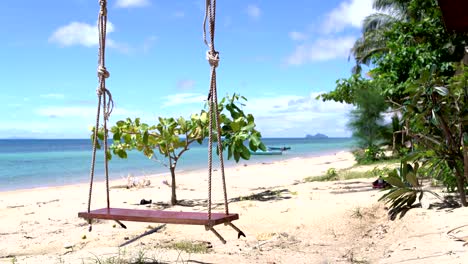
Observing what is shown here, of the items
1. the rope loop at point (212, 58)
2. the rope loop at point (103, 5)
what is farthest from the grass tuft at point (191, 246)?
the rope loop at point (103, 5)

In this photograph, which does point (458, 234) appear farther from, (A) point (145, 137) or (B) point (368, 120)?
(B) point (368, 120)

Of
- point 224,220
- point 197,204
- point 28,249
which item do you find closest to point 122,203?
point 197,204

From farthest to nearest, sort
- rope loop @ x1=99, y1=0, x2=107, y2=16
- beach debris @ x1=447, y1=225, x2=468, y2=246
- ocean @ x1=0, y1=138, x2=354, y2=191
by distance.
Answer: ocean @ x1=0, y1=138, x2=354, y2=191, beach debris @ x1=447, y1=225, x2=468, y2=246, rope loop @ x1=99, y1=0, x2=107, y2=16

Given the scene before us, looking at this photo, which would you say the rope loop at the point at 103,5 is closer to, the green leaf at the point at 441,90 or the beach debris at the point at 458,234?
the green leaf at the point at 441,90

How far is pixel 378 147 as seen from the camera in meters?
16.5

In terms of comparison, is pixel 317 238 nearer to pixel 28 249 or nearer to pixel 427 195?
pixel 427 195

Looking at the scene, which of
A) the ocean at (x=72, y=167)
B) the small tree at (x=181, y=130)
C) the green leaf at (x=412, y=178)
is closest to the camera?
the green leaf at (x=412, y=178)

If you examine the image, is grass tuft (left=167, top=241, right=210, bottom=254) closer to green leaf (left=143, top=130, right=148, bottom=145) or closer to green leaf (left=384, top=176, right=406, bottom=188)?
green leaf (left=384, top=176, right=406, bottom=188)

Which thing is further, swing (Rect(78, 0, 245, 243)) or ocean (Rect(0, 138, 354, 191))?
ocean (Rect(0, 138, 354, 191))

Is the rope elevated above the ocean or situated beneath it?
elevated above

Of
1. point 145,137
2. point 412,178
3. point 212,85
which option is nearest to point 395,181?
point 412,178

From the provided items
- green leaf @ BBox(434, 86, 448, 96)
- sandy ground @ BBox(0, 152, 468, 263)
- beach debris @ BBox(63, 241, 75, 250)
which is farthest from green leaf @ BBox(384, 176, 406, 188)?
beach debris @ BBox(63, 241, 75, 250)

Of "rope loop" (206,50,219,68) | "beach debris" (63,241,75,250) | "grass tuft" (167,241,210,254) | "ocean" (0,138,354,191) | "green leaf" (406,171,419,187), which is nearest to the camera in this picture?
"rope loop" (206,50,219,68)

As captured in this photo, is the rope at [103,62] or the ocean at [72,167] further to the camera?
the ocean at [72,167]
